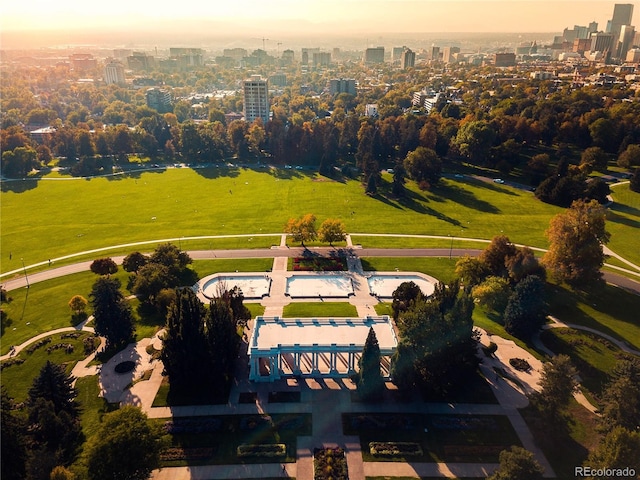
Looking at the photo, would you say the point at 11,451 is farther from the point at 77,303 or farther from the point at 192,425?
the point at 77,303

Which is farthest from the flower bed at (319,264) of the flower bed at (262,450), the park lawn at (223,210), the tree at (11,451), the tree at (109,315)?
the tree at (11,451)

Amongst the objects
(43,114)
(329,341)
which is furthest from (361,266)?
(43,114)

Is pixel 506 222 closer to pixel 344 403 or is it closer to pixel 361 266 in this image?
pixel 361 266

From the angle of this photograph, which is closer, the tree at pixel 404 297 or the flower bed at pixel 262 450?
the flower bed at pixel 262 450

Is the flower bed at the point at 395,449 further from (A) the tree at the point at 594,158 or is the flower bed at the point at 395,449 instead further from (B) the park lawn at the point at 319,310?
(A) the tree at the point at 594,158

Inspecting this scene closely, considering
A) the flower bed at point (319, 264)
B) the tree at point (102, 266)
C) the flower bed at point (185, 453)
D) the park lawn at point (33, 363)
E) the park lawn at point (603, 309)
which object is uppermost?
the tree at point (102, 266)

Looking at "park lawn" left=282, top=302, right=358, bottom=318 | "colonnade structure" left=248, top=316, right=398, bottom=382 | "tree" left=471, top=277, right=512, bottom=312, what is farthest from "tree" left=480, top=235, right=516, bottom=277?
"colonnade structure" left=248, top=316, right=398, bottom=382
